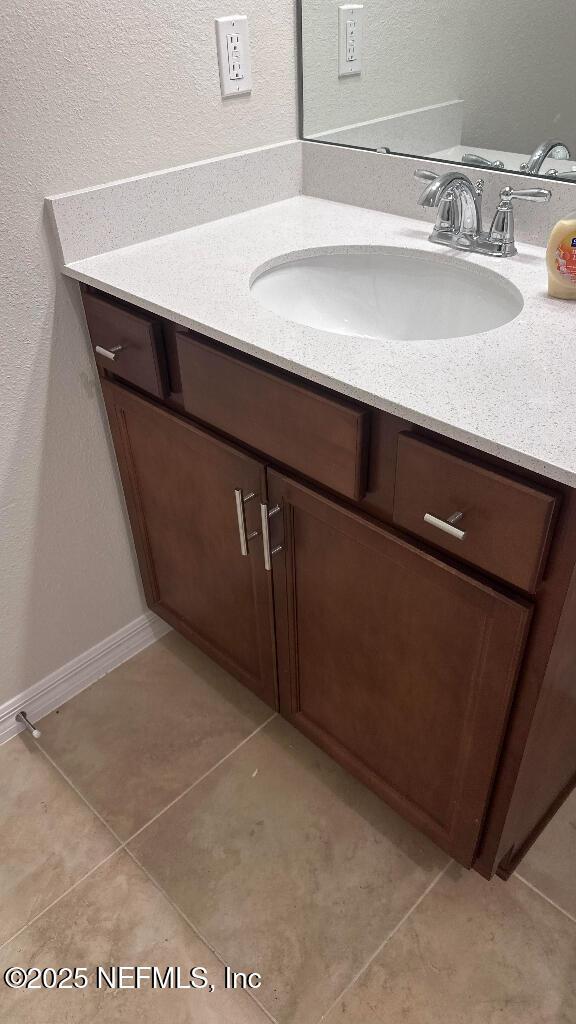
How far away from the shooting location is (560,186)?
112 cm

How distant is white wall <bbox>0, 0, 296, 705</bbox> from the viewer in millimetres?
1083

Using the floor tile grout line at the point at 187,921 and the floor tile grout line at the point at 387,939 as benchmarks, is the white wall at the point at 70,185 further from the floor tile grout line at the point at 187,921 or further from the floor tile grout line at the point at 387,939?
the floor tile grout line at the point at 387,939

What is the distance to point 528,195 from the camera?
1.12 meters

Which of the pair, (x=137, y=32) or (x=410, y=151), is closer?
(x=137, y=32)

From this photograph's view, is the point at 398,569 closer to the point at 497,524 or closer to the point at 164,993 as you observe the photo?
the point at 497,524

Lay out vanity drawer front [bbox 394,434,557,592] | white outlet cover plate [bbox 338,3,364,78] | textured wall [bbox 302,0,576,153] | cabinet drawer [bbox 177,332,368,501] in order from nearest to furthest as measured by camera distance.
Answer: vanity drawer front [bbox 394,434,557,592], cabinet drawer [bbox 177,332,368,501], textured wall [bbox 302,0,576,153], white outlet cover plate [bbox 338,3,364,78]

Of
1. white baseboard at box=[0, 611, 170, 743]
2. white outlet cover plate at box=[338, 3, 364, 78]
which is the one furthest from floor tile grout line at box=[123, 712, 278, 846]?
white outlet cover plate at box=[338, 3, 364, 78]

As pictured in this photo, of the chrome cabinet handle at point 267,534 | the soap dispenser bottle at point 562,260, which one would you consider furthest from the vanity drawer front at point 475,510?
the soap dispenser bottle at point 562,260

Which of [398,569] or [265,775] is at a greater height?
[398,569]

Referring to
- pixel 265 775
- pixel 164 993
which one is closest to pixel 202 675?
pixel 265 775

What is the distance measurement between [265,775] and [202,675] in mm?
298

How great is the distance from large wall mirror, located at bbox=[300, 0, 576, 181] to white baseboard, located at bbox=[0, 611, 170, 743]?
1120 millimetres

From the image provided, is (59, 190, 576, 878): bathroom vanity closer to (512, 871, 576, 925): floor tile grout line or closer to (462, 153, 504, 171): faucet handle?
(512, 871, 576, 925): floor tile grout line

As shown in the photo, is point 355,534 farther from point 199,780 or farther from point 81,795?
point 81,795
